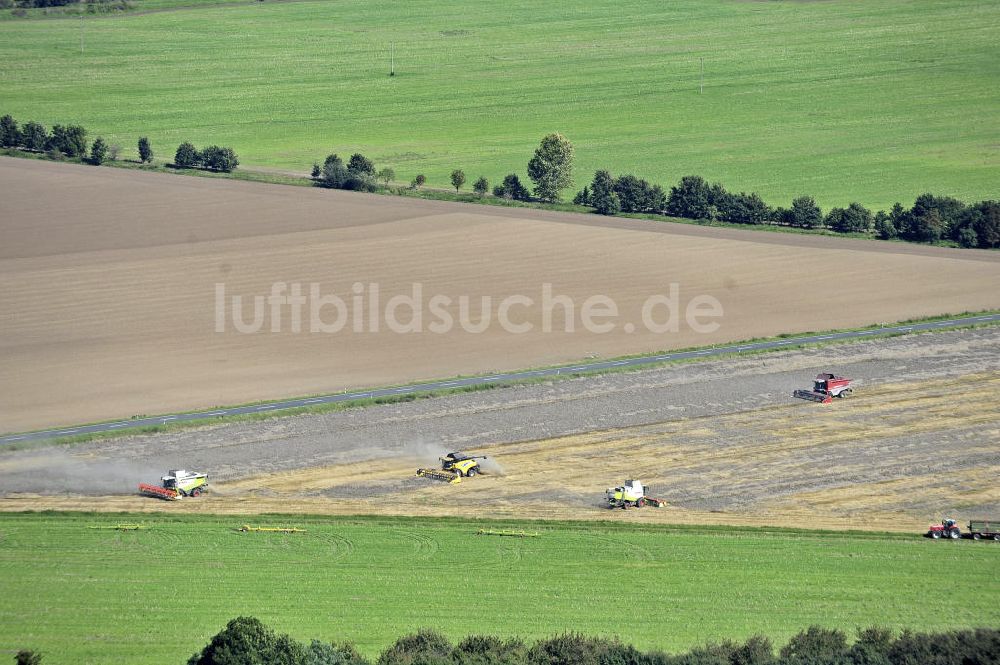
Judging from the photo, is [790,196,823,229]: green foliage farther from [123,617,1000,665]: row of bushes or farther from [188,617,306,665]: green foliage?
[188,617,306,665]: green foliage

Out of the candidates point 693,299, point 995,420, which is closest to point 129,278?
point 693,299

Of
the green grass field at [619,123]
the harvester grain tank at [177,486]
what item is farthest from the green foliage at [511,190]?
the harvester grain tank at [177,486]

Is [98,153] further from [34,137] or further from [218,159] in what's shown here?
[218,159]

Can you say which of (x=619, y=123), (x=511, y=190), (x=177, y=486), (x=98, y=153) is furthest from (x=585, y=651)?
(x=619, y=123)

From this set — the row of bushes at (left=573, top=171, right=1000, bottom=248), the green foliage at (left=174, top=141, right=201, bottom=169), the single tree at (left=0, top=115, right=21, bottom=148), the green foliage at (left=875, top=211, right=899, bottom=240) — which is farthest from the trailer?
the single tree at (left=0, top=115, right=21, bottom=148)

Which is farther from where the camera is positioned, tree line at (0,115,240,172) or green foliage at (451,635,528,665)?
tree line at (0,115,240,172)

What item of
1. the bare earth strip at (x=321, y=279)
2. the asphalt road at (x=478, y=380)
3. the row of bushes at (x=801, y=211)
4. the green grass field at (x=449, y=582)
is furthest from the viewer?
the row of bushes at (x=801, y=211)

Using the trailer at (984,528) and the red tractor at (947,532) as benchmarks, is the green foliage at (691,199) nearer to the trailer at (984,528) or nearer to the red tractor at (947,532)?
the red tractor at (947,532)
